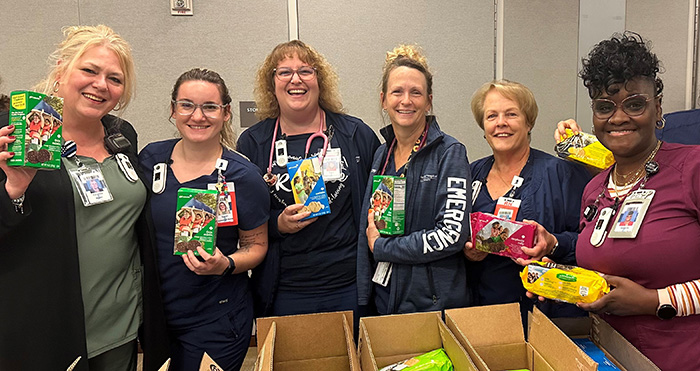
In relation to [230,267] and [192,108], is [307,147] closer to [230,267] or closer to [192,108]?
[192,108]

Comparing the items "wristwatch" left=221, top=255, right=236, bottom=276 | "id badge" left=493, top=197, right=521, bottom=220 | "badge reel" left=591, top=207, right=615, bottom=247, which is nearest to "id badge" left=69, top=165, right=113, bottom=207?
"wristwatch" left=221, top=255, right=236, bottom=276

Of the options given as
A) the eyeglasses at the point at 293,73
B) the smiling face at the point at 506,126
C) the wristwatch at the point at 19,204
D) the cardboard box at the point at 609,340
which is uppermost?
the eyeglasses at the point at 293,73

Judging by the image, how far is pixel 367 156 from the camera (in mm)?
2066

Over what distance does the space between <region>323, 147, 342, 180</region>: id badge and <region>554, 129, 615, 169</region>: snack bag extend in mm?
950

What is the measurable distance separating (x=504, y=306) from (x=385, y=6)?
2.70 meters

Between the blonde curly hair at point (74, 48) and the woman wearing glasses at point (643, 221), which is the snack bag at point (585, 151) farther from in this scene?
the blonde curly hair at point (74, 48)

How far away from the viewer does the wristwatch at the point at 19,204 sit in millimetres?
1278

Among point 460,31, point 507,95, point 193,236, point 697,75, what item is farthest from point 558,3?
point 193,236

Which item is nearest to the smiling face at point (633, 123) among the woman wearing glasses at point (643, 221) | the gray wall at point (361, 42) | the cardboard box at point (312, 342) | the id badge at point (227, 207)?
the woman wearing glasses at point (643, 221)

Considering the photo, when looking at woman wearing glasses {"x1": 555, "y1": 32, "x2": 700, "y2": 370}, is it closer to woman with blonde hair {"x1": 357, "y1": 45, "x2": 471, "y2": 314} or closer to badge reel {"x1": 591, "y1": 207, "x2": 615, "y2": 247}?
badge reel {"x1": 591, "y1": 207, "x2": 615, "y2": 247}

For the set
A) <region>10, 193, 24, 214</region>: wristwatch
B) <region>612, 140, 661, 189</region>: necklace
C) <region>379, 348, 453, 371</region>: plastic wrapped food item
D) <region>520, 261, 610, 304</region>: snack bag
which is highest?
<region>612, 140, 661, 189</region>: necklace

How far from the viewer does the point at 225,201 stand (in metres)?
1.67

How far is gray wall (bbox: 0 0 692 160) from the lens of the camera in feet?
10.8

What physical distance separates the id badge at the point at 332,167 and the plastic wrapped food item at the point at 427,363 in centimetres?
86
